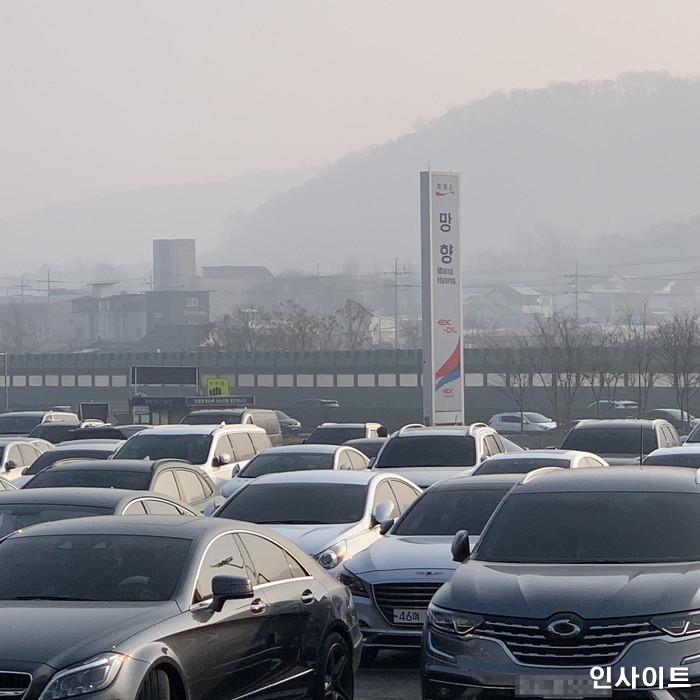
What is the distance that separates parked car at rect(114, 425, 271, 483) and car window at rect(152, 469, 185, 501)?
13.9ft

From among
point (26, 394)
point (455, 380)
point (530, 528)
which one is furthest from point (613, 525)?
point (26, 394)

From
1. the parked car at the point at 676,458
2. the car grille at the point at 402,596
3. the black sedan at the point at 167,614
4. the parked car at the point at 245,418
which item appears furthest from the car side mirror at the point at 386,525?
the parked car at the point at 245,418

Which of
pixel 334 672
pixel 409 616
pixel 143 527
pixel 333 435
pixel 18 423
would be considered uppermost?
pixel 143 527

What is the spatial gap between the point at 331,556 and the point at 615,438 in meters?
11.3

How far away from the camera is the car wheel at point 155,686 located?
20.8 ft

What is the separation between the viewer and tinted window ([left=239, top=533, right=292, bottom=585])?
7891 millimetres

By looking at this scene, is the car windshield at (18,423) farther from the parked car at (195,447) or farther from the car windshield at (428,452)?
the car windshield at (428,452)

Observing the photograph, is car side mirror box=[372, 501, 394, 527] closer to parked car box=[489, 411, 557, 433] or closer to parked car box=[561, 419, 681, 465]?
parked car box=[561, 419, 681, 465]

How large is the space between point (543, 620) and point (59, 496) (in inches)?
174

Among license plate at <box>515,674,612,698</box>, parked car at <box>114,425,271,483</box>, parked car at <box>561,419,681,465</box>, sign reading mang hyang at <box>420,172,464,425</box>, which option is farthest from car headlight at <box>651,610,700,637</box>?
sign reading mang hyang at <box>420,172,464,425</box>

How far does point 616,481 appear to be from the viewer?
9062mm

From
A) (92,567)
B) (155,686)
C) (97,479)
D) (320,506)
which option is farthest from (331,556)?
(155,686)

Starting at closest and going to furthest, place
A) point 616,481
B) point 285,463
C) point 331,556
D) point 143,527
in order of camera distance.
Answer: point 143,527 < point 616,481 < point 331,556 < point 285,463

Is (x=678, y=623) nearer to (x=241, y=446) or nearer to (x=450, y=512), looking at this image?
(x=450, y=512)
